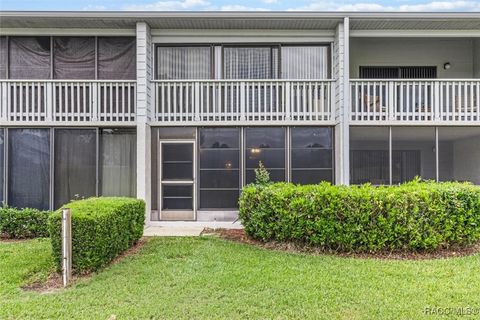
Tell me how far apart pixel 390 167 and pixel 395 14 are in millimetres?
3703

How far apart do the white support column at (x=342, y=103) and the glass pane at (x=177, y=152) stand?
12.4ft

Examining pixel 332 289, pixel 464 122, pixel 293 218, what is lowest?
pixel 332 289

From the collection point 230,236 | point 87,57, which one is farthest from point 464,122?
point 87,57

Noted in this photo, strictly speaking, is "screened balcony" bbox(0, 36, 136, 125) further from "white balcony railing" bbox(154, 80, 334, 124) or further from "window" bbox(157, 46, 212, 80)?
"white balcony railing" bbox(154, 80, 334, 124)

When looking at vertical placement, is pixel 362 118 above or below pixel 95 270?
above

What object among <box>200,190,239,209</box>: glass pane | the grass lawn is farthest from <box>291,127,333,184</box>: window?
the grass lawn

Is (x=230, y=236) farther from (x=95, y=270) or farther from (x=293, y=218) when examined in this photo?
(x=95, y=270)

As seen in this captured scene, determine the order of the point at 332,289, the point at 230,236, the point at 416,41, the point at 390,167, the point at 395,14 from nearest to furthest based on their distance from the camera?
1. the point at 332,289
2. the point at 230,236
3. the point at 395,14
4. the point at 390,167
5. the point at 416,41

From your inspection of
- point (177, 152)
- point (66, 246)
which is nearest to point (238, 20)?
point (177, 152)

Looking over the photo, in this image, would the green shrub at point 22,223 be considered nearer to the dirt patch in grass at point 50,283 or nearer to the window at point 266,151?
the dirt patch in grass at point 50,283

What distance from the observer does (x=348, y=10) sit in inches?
335

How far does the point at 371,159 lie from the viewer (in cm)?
903

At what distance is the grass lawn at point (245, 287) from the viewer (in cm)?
381

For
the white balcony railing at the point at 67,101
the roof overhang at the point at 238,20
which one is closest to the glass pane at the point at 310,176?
the roof overhang at the point at 238,20
